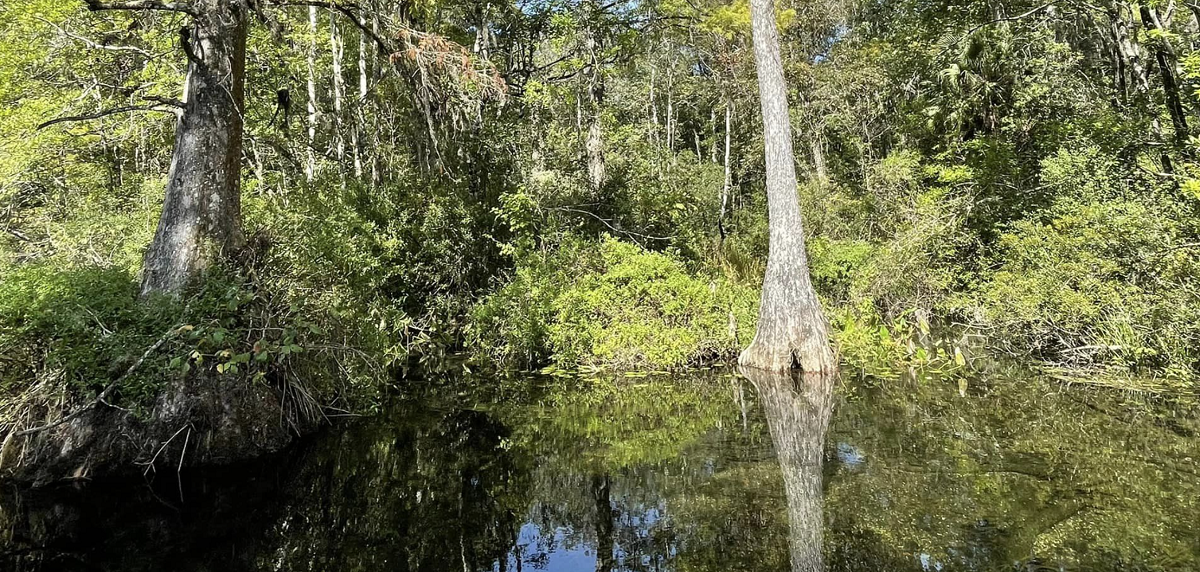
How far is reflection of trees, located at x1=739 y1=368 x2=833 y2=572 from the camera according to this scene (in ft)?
11.5

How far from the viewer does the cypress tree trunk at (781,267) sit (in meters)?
8.94

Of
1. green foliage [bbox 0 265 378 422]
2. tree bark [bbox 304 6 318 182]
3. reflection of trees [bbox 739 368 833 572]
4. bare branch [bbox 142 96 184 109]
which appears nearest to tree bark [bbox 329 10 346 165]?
tree bark [bbox 304 6 318 182]

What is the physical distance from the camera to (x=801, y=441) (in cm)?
552

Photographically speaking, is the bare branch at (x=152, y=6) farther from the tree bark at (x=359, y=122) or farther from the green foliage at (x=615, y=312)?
the tree bark at (x=359, y=122)

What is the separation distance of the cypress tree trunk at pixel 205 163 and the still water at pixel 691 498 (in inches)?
83.3

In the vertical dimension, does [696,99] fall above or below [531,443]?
above

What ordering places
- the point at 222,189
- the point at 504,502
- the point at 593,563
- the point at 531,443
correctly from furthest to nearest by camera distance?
the point at 222,189, the point at 531,443, the point at 504,502, the point at 593,563

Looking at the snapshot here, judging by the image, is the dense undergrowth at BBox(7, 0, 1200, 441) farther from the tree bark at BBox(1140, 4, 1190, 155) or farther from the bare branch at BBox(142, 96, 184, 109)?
the bare branch at BBox(142, 96, 184, 109)

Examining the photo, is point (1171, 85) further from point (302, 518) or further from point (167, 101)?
point (167, 101)

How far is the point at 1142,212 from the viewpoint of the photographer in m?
8.21

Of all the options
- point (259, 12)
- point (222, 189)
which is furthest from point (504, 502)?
point (259, 12)

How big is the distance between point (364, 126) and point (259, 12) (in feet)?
27.6

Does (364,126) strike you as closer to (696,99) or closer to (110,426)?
(110,426)

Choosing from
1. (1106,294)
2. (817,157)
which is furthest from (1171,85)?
(817,157)
